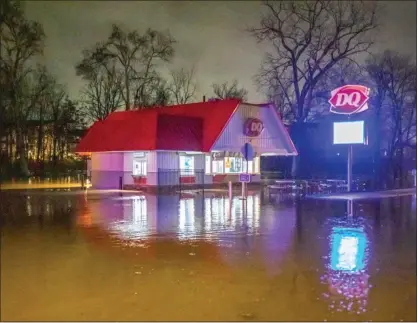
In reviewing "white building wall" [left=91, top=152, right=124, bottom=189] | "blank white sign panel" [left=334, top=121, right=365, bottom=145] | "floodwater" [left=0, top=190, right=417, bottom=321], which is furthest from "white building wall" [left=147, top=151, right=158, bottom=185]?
"floodwater" [left=0, top=190, right=417, bottom=321]

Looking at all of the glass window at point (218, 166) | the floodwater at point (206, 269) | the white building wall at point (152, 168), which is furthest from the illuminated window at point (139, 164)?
the floodwater at point (206, 269)

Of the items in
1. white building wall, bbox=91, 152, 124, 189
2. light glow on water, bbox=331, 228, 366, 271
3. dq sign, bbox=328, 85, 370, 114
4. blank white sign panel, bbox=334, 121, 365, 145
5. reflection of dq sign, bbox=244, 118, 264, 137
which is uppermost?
dq sign, bbox=328, 85, 370, 114

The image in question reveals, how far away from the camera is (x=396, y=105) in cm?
4944

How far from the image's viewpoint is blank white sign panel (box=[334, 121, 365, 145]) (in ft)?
101

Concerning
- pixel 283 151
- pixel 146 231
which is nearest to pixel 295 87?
pixel 283 151

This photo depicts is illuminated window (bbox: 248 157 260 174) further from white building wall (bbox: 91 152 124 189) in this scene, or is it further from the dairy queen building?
white building wall (bbox: 91 152 124 189)

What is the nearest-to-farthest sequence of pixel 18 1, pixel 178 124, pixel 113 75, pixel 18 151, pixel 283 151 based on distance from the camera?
pixel 18 1
pixel 178 124
pixel 283 151
pixel 18 151
pixel 113 75

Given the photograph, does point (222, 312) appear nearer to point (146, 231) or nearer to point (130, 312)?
point (130, 312)

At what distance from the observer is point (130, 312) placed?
620cm

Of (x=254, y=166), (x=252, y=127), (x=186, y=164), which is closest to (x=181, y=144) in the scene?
(x=186, y=164)

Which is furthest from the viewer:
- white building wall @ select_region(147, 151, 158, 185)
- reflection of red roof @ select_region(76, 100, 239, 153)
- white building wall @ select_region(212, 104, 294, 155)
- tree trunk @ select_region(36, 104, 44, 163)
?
tree trunk @ select_region(36, 104, 44, 163)

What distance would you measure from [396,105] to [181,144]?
84.0 feet

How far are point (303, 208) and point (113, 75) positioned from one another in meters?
33.9

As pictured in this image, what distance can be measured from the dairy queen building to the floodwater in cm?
1615
